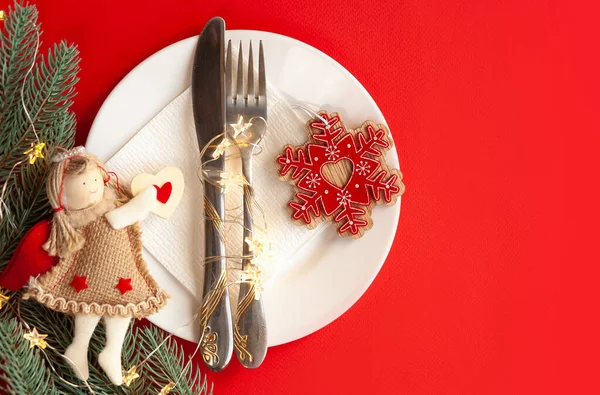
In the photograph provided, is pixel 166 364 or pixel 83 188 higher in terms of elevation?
pixel 83 188

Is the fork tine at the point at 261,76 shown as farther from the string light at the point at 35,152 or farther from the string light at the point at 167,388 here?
the string light at the point at 167,388

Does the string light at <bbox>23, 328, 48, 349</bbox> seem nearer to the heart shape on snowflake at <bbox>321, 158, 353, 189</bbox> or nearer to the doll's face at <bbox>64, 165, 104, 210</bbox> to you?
the doll's face at <bbox>64, 165, 104, 210</bbox>

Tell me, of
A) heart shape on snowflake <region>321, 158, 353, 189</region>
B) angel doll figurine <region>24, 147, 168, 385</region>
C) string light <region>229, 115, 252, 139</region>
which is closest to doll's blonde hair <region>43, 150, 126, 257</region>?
angel doll figurine <region>24, 147, 168, 385</region>

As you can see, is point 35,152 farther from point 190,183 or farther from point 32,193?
point 190,183

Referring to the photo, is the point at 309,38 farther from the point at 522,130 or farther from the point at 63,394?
the point at 63,394

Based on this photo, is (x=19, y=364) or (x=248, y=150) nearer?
(x=19, y=364)

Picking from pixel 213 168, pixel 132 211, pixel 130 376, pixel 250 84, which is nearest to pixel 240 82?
pixel 250 84

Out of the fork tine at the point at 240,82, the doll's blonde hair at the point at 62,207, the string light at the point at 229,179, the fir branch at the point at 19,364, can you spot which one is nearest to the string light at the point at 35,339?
the fir branch at the point at 19,364

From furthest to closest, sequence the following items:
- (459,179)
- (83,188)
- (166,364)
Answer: (459,179) → (166,364) → (83,188)
